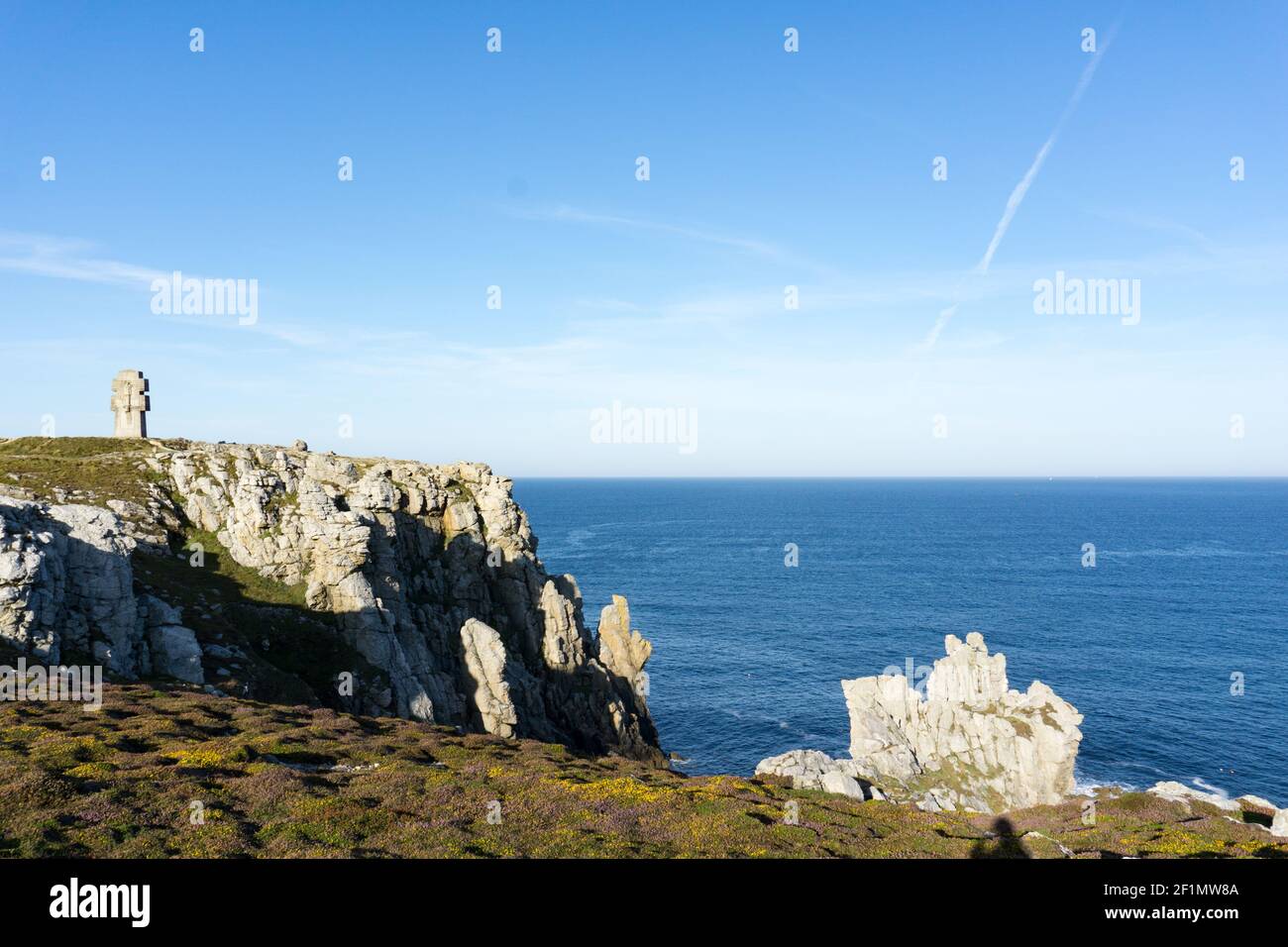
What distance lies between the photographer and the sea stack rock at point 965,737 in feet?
200

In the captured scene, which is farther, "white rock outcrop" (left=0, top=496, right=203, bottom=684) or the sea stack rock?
the sea stack rock

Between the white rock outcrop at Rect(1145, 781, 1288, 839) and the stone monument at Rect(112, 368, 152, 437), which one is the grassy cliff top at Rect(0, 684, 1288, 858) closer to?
the white rock outcrop at Rect(1145, 781, 1288, 839)

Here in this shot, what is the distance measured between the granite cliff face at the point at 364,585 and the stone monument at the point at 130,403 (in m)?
6.19

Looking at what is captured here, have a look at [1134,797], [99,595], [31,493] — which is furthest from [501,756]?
[31,493]

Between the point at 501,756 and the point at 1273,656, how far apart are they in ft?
397

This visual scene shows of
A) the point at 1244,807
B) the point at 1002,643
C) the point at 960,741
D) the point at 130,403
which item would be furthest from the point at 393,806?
the point at 1002,643

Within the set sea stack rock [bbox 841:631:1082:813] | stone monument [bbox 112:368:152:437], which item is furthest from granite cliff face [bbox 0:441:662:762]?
sea stack rock [bbox 841:631:1082:813]

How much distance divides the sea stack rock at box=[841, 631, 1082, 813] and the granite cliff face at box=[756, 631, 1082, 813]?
0.09 m

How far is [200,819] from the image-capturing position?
19734mm

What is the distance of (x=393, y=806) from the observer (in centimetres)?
2283

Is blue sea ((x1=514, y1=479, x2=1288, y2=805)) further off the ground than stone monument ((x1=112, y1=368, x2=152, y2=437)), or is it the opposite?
stone monument ((x1=112, y1=368, x2=152, y2=437))

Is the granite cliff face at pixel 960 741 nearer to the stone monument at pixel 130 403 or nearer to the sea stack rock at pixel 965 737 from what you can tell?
the sea stack rock at pixel 965 737

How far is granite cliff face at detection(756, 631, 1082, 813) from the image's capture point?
60.2 metres
